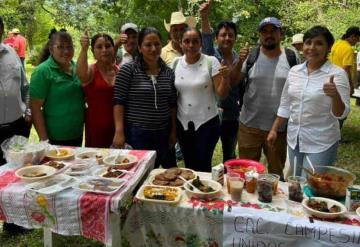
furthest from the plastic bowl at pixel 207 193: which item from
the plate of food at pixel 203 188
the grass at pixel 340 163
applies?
the grass at pixel 340 163

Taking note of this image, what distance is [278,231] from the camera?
188 centimetres

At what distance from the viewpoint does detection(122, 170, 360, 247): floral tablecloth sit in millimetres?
1974

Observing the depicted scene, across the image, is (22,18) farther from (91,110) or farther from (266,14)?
(91,110)

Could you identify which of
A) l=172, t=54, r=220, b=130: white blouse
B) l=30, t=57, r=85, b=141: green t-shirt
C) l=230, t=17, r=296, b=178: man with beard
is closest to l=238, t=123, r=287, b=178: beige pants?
l=230, t=17, r=296, b=178: man with beard

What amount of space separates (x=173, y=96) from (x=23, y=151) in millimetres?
1249

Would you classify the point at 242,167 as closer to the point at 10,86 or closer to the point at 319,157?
the point at 319,157

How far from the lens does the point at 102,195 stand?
2014 mm

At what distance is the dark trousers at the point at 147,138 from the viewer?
2889 mm

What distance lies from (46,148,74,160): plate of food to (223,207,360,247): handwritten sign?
4.26 ft

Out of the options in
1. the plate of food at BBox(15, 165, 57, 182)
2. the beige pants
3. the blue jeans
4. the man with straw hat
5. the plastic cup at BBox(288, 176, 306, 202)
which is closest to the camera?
the plastic cup at BBox(288, 176, 306, 202)

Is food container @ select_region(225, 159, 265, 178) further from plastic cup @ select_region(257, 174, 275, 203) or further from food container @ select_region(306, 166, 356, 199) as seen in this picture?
food container @ select_region(306, 166, 356, 199)

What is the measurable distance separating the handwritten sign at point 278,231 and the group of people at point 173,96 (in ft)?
2.85

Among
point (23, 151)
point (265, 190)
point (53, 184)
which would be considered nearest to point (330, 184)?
point (265, 190)

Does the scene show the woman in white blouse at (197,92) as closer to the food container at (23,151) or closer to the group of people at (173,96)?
the group of people at (173,96)
